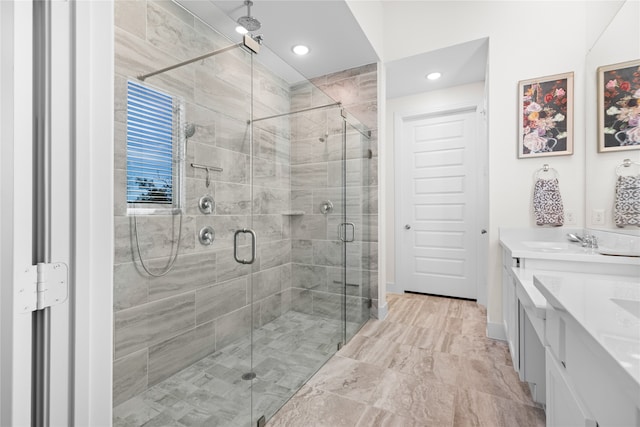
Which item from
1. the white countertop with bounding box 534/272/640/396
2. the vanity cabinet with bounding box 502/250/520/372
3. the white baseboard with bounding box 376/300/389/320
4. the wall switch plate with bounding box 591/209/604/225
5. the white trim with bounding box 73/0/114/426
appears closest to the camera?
the white countertop with bounding box 534/272/640/396

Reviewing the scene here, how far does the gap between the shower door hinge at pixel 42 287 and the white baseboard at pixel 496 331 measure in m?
2.89

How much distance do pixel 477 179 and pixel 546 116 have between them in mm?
1127

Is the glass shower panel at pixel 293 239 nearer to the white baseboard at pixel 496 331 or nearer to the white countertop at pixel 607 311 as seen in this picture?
the white baseboard at pixel 496 331

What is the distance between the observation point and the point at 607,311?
0.63 metres

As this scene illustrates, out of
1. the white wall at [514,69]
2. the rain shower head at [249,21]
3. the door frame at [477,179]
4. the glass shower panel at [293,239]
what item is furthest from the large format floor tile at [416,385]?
the rain shower head at [249,21]

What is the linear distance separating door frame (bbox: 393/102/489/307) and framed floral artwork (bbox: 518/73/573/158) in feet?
1.76

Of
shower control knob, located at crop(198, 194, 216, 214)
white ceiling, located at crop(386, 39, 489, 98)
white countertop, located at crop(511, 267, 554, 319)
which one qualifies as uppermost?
white ceiling, located at crop(386, 39, 489, 98)

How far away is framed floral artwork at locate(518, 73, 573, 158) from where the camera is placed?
2230mm

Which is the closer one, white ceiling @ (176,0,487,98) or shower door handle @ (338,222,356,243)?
white ceiling @ (176,0,487,98)

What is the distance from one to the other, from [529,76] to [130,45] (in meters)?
2.88

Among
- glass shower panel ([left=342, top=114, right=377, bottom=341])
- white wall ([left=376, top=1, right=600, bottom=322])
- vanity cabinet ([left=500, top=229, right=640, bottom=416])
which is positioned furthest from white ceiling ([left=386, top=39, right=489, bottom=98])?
vanity cabinet ([left=500, top=229, right=640, bottom=416])

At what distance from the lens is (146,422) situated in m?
1.34

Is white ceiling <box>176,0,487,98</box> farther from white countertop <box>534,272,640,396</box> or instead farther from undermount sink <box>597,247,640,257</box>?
white countertop <box>534,272,640,396</box>

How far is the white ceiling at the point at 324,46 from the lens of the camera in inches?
82.4
